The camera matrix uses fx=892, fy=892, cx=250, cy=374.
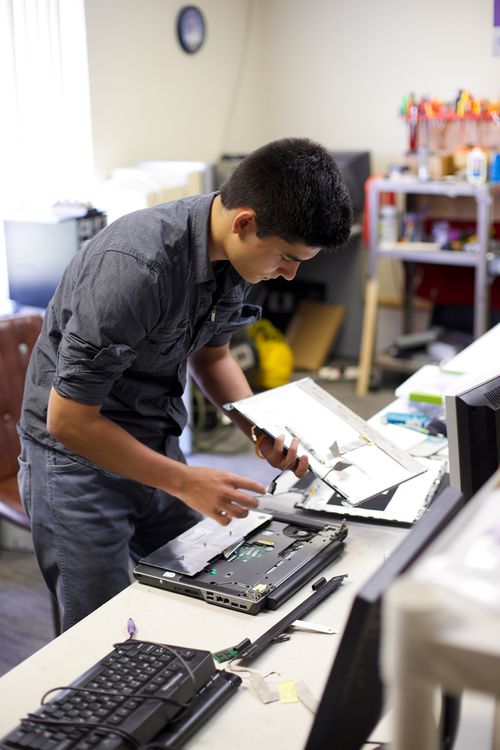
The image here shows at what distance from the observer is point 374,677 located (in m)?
0.90

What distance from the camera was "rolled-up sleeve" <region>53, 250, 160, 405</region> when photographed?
147cm

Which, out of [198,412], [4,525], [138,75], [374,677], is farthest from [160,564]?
[138,75]

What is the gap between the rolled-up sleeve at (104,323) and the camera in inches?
57.7

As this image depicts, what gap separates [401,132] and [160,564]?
390 cm

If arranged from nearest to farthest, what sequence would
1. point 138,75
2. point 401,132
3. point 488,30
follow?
point 138,75
point 488,30
point 401,132

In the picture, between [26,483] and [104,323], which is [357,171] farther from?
[104,323]

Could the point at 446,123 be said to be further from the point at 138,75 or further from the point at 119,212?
the point at 119,212

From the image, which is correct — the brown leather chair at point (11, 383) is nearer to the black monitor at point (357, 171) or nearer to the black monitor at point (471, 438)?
the black monitor at point (471, 438)

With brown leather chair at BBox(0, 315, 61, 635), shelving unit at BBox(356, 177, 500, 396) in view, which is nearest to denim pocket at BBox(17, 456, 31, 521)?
brown leather chair at BBox(0, 315, 61, 635)

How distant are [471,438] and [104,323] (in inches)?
24.0

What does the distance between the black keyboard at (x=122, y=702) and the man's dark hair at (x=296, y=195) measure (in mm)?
688

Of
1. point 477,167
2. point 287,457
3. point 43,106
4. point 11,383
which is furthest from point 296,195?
point 477,167

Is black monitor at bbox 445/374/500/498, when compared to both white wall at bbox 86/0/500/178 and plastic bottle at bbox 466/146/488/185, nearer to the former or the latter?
white wall at bbox 86/0/500/178

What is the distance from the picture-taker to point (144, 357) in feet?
5.41
